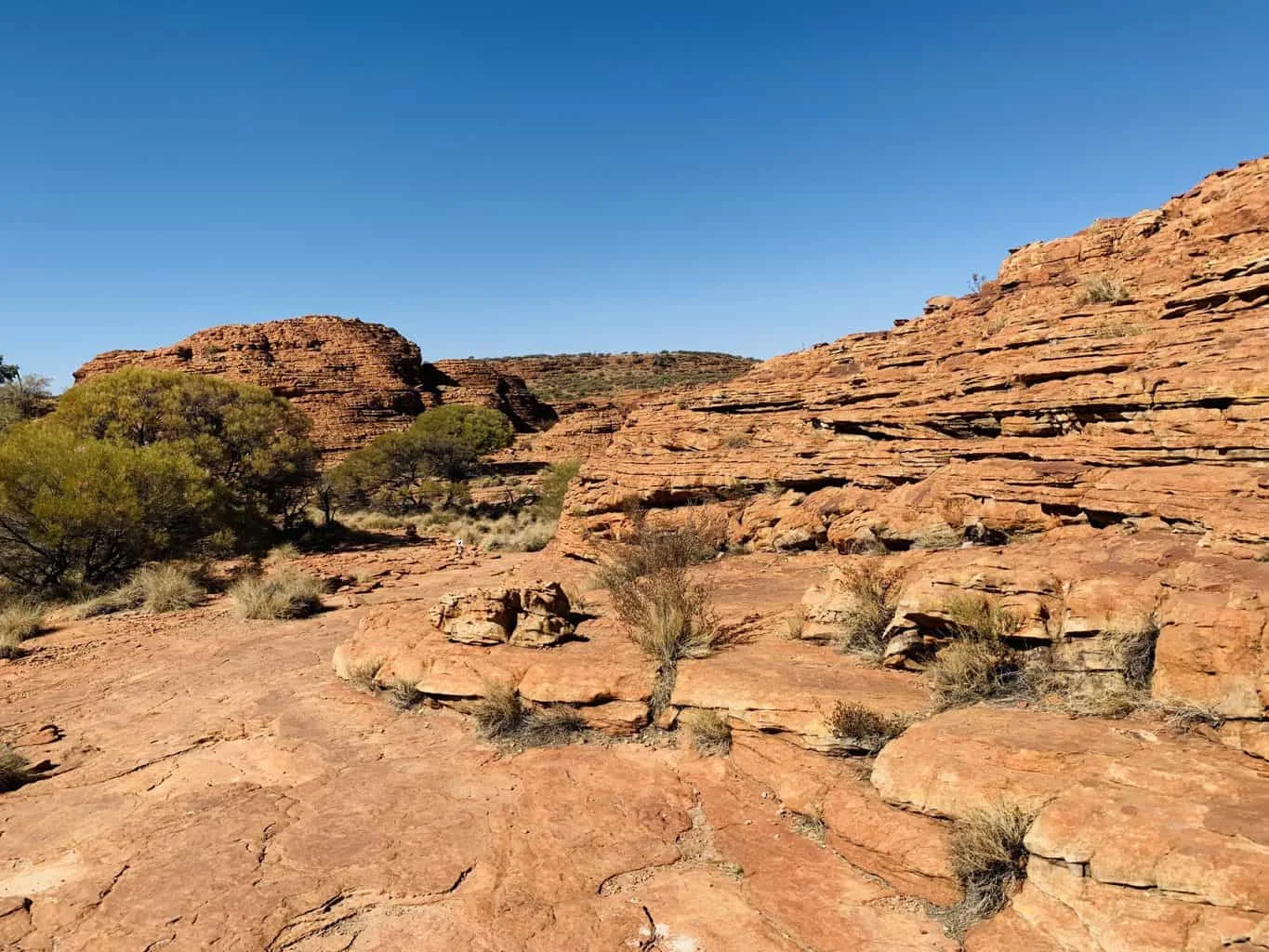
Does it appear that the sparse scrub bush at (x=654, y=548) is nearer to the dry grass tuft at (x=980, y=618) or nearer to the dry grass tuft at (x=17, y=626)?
the dry grass tuft at (x=980, y=618)

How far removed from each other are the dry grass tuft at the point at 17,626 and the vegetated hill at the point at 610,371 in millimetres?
45153

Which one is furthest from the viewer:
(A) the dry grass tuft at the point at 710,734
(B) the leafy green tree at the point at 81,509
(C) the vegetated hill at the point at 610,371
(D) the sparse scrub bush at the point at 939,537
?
(C) the vegetated hill at the point at 610,371

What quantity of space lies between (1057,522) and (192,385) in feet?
79.6

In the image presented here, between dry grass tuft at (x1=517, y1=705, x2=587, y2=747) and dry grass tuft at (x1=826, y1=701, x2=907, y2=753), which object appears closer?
dry grass tuft at (x1=826, y1=701, x2=907, y2=753)

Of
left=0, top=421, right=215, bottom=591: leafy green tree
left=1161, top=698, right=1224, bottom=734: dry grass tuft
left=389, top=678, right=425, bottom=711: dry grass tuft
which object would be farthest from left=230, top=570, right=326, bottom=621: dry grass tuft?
left=1161, top=698, right=1224, bottom=734: dry grass tuft

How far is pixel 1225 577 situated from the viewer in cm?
462

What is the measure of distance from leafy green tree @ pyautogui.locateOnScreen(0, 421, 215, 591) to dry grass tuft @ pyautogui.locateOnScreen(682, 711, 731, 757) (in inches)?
531

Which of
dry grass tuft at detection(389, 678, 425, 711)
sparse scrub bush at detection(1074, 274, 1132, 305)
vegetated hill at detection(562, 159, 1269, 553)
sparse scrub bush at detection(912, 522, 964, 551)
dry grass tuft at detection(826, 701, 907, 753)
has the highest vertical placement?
sparse scrub bush at detection(1074, 274, 1132, 305)

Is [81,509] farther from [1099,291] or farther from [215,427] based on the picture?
[1099,291]

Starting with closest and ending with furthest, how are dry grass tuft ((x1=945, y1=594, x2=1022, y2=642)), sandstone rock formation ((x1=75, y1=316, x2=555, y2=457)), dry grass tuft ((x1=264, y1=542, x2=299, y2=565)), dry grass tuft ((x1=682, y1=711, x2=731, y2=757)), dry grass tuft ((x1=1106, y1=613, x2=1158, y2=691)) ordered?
dry grass tuft ((x1=1106, y1=613, x2=1158, y2=691)) < dry grass tuft ((x1=945, y1=594, x2=1022, y2=642)) < dry grass tuft ((x1=682, y1=711, x2=731, y2=757)) < dry grass tuft ((x1=264, y1=542, x2=299, y2=565)) < sandstone rock formation ((x1=75, y1=316, x2=555, y2=457))

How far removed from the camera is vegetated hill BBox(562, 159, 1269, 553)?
663cm

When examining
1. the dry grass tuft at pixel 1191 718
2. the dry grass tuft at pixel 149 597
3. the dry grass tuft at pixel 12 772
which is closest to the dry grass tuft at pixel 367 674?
the dry grass tuft at pixel 12 772

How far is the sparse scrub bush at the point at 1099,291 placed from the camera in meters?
10.1

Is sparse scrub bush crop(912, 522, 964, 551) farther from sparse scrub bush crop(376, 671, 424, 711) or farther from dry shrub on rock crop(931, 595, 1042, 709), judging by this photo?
sparse scrub bush crop(376, 671, 424, 711)
